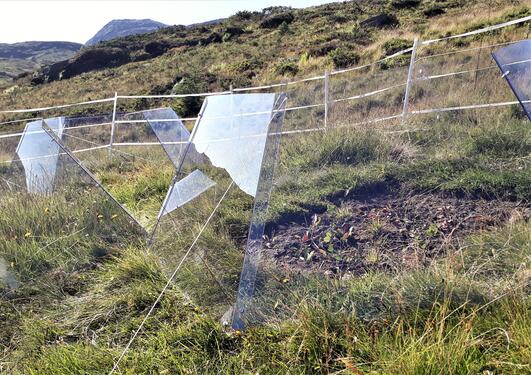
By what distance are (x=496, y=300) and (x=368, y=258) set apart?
893mm

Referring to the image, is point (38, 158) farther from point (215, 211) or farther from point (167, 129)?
point (215, 211)

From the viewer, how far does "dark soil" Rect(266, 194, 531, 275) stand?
3.12m

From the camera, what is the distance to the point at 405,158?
4879 millimetres

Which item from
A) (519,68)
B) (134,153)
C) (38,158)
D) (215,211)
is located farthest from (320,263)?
(134,153)

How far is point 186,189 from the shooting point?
3.15 m

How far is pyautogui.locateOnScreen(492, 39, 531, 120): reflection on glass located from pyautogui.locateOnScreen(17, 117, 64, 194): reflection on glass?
398 cm

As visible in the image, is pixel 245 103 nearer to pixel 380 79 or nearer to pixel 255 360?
pixel 255 360

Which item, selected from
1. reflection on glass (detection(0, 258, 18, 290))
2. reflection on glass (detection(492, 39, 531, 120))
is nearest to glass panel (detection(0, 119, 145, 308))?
reflection on glass (detection(0, 258, 18, 290))

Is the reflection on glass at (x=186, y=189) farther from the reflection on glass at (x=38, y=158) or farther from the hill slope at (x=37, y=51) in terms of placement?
the hill slope at (x=37, y=51)

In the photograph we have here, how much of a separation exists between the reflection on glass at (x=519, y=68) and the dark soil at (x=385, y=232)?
2.58 feet

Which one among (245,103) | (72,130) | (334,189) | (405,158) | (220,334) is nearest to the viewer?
(220,334)

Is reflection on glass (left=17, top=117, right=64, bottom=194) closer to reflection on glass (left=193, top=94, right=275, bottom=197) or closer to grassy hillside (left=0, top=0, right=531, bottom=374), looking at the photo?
grassy hillside (left=0, top=0, right=531, bottom=374)

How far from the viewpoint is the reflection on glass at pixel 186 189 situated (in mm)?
3109

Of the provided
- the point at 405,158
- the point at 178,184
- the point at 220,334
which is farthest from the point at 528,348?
the point at 405,158
